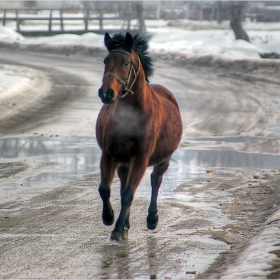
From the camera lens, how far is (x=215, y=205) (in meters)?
8.87

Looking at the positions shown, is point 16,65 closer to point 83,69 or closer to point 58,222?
point 83,69

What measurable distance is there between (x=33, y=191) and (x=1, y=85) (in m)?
13.1

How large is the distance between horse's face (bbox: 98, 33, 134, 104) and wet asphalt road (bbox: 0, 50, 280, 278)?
1.54 metres

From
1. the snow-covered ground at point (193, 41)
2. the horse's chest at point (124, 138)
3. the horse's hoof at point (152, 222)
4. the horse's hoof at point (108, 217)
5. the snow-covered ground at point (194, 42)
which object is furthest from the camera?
the snow-covered ground at point (193, 41)

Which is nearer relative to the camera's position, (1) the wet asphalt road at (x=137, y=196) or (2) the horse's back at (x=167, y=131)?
(1) the wet asphalt road at (x=137, y=196)

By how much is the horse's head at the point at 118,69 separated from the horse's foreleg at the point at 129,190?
71 cm

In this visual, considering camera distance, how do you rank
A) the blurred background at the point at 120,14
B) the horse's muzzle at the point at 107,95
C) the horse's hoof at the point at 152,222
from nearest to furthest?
the horse's muzzle at the point at 107,95, the horse's hoof at the point at 152,222, the blurred background at the point at 120,14

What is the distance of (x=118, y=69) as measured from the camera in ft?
22.0

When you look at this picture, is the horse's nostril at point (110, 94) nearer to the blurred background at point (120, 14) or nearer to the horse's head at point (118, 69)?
the horse's head at point (118, 69)

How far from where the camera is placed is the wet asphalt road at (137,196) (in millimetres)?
6516

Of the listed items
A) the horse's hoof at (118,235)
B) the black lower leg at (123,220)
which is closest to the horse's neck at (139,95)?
the black lower leg at (123,220)

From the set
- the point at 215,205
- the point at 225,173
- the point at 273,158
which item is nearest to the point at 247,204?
the point at 215,205

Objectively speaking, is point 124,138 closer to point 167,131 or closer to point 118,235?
point 167,131

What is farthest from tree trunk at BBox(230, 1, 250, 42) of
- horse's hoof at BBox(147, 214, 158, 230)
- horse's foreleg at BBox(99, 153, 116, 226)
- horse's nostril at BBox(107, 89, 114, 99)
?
horse's nostril at BBox(107, 89, 114, 99)
